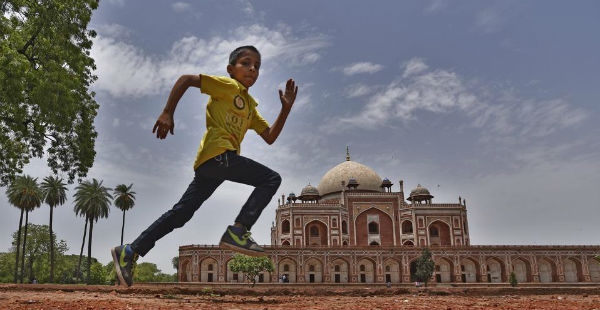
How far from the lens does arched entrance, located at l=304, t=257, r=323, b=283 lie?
45031mm

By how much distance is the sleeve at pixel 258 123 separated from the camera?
221 inches

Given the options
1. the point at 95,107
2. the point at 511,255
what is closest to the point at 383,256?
the point at 511,255

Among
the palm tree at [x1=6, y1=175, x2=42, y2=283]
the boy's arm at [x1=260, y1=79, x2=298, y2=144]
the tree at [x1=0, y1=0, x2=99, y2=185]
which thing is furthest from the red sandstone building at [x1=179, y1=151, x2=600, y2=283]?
the boy's arm at [x1=260, y1=79, x2=298, y2=144]

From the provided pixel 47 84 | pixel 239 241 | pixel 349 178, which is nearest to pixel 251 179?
pixel 239 241

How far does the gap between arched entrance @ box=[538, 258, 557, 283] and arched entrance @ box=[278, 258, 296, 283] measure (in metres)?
25.4

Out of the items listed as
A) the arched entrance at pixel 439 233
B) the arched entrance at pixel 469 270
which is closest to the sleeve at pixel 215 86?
the arched entrance at pixel 469 270

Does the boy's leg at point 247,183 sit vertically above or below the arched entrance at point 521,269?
above

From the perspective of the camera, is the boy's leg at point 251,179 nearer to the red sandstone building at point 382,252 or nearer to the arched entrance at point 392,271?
the red sandstone building at point 382,252

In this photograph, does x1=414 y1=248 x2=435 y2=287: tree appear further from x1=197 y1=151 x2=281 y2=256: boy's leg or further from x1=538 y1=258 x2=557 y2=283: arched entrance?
x1=197 y1=151 x2=281 y2=256: boy's leg

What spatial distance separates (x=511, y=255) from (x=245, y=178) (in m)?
48.1

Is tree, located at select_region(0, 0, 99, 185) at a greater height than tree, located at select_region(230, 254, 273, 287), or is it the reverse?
tree, located at select_region(0, 0, 99, 185)

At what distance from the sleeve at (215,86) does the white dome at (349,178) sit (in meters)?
51.8

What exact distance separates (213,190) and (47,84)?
7575 mm

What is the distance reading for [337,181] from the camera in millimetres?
57156
